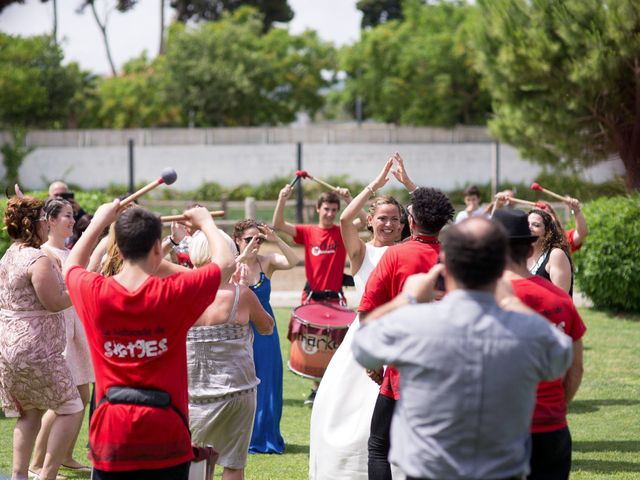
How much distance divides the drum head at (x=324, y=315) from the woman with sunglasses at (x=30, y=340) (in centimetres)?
260

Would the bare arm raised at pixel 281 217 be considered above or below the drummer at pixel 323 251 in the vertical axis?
above

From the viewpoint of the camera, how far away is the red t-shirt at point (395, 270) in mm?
4992

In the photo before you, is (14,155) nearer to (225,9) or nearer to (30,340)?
(225,9)

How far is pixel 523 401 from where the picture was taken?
330cm

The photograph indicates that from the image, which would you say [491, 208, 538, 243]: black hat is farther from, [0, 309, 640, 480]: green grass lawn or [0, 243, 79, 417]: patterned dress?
[0, 309, 640, 480]: green grass lawn

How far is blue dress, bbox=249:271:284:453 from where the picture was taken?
7.65 metres

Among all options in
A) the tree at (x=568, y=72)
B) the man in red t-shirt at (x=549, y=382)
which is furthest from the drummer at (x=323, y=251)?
the tree at (x=568, y=72)

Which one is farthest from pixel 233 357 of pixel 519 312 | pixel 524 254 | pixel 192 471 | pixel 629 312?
pixel 629 312

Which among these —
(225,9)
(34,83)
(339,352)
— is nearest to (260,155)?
(34,83)

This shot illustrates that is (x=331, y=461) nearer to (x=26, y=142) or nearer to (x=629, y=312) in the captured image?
(x=629, y=312)

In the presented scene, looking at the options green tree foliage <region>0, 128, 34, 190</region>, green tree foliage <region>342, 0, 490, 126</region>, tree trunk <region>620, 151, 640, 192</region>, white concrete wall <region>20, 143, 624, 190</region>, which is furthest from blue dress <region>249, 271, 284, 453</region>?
green tree foliage <region>0, 128, 34, 190</region>

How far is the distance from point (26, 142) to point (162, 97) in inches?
256

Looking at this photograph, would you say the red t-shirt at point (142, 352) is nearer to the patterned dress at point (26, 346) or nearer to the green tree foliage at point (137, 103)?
the patterned dress at point (26, 346)

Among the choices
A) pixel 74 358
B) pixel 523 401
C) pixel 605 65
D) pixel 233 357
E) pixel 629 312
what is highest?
pixel 605 65
